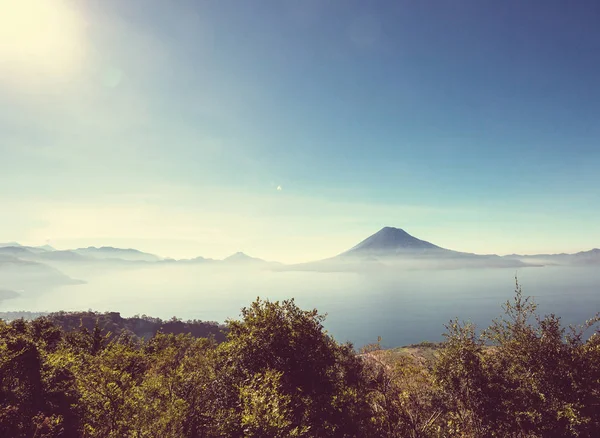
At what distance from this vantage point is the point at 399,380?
3444 cm

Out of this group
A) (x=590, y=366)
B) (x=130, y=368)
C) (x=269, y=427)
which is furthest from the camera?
(x=130, y=368)

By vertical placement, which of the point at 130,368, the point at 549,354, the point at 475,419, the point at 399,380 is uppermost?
the point at 549,354

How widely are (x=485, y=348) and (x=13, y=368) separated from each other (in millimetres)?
43935

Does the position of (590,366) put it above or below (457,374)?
above

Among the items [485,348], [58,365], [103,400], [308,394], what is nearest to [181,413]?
[103,400]

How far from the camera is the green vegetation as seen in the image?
20812 millimetres

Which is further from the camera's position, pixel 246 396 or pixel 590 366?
pixel 590 366

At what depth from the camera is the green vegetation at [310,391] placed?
68.3 ft

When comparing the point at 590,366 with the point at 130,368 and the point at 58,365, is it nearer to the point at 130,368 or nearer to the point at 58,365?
the point at 58,365

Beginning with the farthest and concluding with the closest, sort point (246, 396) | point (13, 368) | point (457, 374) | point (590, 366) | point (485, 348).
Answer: point (485, 348) → point (13, 368) → point (457, 374) → point (590, 366) → point (246, 396)

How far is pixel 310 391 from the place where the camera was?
25094 millimetres

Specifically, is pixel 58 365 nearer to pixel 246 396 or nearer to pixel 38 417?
pixel 38 417

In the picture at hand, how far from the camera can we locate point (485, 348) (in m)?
27.2

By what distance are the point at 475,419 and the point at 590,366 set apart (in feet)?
31.9
